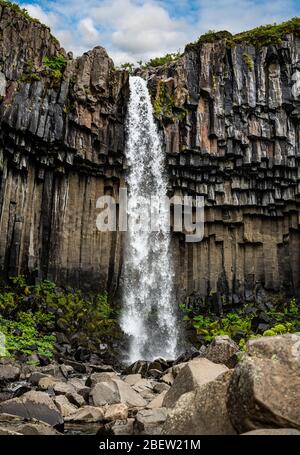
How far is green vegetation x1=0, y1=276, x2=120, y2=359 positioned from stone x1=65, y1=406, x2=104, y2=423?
8.67 meters

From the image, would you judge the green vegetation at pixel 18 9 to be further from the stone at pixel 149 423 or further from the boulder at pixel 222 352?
the stone at pixel 149 423

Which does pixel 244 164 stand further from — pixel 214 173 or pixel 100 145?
pixel 100 145

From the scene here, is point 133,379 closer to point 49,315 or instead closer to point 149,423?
point 149,423

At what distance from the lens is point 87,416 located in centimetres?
923

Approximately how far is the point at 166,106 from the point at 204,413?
22164 mm

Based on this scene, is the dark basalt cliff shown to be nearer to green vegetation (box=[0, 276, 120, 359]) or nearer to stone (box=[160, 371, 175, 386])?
green vegetation (box=[0, 276, 120, 359])

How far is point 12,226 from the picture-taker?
75.7ft

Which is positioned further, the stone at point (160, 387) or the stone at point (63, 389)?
the stone at point (160, 387)

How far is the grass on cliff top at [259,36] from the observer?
90.3 ft

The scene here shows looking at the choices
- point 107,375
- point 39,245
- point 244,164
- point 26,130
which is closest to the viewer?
point 107,375

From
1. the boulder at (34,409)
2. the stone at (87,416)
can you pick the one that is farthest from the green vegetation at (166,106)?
the boulder at (34,409)

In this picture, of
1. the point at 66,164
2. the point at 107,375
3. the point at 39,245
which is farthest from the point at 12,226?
the point at 107,375

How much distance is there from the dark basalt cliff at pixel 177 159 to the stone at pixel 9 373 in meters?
9.66

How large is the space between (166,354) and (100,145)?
1110 centimetres
